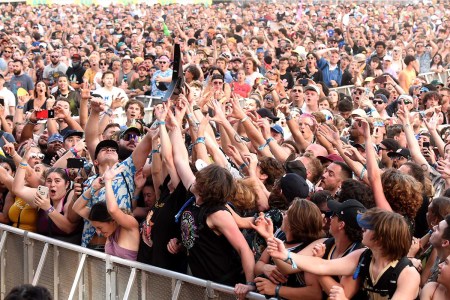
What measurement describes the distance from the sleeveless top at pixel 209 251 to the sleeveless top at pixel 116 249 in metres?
0.85

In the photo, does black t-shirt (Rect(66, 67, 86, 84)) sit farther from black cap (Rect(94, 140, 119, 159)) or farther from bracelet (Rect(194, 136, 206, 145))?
bracelet (Rect(194, 136, 206, 145))

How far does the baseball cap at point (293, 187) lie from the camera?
6.97 metres

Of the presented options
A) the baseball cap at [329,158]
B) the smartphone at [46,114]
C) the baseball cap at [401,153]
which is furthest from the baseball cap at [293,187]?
the smartphone at [46,114]

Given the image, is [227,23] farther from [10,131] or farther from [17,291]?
[17,291]

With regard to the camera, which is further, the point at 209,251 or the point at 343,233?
the point at 209,251

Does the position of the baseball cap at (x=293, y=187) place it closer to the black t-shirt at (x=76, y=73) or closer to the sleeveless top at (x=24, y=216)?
the sleeveless top at (x=24, y=216)

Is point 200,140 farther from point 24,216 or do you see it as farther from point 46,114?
point 46,114

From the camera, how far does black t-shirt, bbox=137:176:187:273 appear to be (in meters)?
7.40

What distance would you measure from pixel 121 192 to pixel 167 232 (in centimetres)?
85

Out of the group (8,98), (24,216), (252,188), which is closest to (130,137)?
(24,216)

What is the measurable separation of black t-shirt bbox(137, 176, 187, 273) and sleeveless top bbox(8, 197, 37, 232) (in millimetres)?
1706

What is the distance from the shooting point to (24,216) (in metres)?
8.87

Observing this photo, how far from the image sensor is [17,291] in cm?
462

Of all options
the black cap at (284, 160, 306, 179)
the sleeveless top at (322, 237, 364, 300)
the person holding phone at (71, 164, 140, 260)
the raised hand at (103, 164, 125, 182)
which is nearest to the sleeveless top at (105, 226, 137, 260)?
the person holding phone at (71, 164, 140, 260)
